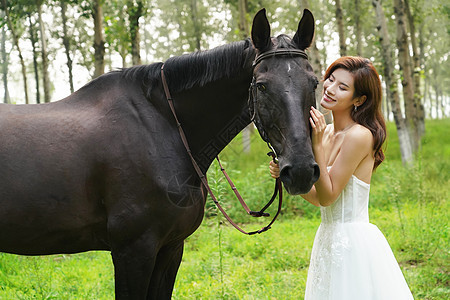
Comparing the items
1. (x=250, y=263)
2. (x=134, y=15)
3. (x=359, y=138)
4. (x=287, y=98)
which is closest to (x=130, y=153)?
(x=287, y=98)

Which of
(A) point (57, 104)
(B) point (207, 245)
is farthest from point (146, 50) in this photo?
(A) point (57, 104)

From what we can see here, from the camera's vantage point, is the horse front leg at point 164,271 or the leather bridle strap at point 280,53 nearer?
the leather bridle strap at point 280,53

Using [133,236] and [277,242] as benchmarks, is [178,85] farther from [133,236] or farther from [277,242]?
[277,242]

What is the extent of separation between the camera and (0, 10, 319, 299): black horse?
2.20 metres

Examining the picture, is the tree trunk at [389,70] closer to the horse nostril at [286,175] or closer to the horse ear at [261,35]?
the horse ear at [261,35]

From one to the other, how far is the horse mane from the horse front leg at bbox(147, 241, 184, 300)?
3.29ft

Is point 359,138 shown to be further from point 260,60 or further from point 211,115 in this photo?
point 211,115

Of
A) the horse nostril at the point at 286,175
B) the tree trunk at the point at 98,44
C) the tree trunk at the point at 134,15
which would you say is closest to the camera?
the horse nostril at the point at 286,175

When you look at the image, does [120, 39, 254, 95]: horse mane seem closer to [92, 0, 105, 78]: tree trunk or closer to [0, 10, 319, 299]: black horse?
[0, 10, 319, 299]: black horse

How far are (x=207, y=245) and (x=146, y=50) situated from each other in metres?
34.9

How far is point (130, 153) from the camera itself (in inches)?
89.2

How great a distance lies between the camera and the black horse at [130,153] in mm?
2196

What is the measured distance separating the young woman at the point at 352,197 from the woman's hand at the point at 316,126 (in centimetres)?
8

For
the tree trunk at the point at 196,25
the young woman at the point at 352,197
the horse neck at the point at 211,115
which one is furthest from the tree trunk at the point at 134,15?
the tree trunk at the point at 196,25
